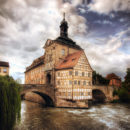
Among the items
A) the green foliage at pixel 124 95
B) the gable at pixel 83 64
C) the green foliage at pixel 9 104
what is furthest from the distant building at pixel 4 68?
the green foliage at pixel 124 95

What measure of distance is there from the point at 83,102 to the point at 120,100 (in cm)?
1742

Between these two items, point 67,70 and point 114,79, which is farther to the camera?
point 114,79

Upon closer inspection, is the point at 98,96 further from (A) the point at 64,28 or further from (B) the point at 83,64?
(A) the point at 64,28

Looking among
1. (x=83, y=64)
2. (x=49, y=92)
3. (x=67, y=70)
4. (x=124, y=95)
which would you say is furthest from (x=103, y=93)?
(x=49, y=92)

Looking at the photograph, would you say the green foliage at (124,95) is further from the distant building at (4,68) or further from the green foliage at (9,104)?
the green foliage at (9,104)

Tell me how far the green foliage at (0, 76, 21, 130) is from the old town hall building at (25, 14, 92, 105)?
15.0 meters

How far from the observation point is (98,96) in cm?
3666

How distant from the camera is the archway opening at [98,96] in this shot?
35284 mm

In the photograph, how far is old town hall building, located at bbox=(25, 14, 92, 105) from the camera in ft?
80.4

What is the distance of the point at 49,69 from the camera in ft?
94.8

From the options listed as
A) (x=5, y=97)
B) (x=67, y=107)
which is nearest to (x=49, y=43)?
(x=67, y=107)

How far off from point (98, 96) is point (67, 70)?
651 inches

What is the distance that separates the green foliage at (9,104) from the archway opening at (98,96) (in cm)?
2801

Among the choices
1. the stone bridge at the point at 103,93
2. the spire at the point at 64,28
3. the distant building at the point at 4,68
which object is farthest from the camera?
the distant building at the point at 4,68
